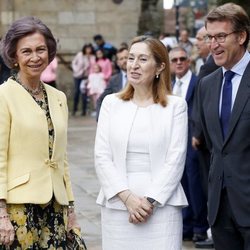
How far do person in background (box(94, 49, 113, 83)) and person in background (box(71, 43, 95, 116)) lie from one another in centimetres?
62

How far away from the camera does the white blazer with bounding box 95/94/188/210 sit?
636cm

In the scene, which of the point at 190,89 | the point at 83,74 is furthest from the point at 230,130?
the point at 83,74

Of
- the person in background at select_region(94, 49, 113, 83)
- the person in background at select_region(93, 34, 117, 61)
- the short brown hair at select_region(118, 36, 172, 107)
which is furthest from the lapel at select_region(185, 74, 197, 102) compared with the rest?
the person in background at select_region(93, 34, 117, 61)

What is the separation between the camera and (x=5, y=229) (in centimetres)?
556

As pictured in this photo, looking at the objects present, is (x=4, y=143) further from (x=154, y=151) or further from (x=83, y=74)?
(x=83, y=74)

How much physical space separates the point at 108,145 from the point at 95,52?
19757mm

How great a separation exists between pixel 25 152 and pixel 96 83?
18.5 meters

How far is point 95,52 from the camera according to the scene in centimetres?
2614

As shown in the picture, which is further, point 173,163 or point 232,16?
point 173,163

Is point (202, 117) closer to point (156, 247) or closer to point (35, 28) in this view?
point (156, 247)

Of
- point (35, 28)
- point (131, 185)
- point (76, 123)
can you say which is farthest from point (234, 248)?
point (76, 123)

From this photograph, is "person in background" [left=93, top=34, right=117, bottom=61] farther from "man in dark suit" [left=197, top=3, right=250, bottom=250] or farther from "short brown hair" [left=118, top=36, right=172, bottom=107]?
"man in dark suit" [left=197, top=3, right=250, bottom=250]

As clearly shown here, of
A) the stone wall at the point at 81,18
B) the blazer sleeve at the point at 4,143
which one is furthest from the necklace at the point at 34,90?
the stone wall at the point at 81,18

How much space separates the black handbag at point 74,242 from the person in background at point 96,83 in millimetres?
18052
